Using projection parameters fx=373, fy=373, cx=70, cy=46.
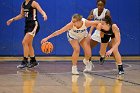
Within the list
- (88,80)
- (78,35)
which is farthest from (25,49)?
(88,80)

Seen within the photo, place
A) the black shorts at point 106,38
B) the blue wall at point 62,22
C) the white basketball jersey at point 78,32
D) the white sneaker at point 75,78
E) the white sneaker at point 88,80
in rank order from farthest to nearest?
the blue wall at point 62,22 < the black shorts at point 106,38 < the white basketball jersey at point 78,32 < the white sneaker at point 75,78 < the white sneaker at point 88,80

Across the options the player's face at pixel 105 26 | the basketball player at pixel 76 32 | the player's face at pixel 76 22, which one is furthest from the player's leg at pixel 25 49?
the player's face at pixel 105 26

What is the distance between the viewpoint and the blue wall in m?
11.5

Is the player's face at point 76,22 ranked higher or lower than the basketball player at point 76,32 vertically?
higher

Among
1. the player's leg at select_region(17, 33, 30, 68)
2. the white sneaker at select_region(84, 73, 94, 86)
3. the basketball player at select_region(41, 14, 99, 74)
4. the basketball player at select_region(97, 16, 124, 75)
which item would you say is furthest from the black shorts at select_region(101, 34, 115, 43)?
the player's leg at select_region(17, 33, 30, 68)

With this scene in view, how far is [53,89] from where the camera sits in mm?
5672

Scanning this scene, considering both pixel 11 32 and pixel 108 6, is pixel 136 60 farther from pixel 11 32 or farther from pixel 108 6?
pixel 11 32

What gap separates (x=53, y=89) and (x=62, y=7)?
6.42 m

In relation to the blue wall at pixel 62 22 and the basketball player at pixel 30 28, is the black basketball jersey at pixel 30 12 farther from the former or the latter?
the blue wall at pixel 62 22

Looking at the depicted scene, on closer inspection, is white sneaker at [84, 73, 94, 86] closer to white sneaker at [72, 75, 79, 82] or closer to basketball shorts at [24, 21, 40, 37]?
white sneaker at [72, 75, 79, 82]

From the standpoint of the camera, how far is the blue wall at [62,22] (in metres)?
11.5

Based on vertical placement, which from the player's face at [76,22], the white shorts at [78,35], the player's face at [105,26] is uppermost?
the player's face at [76,22]

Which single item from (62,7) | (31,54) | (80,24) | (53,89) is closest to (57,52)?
(62,7)

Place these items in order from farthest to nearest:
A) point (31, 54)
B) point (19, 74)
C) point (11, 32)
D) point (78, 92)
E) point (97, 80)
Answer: point (11, 32) < point (31, 54) < point (19, 74) < point (97, 80) < point (78, 92)
